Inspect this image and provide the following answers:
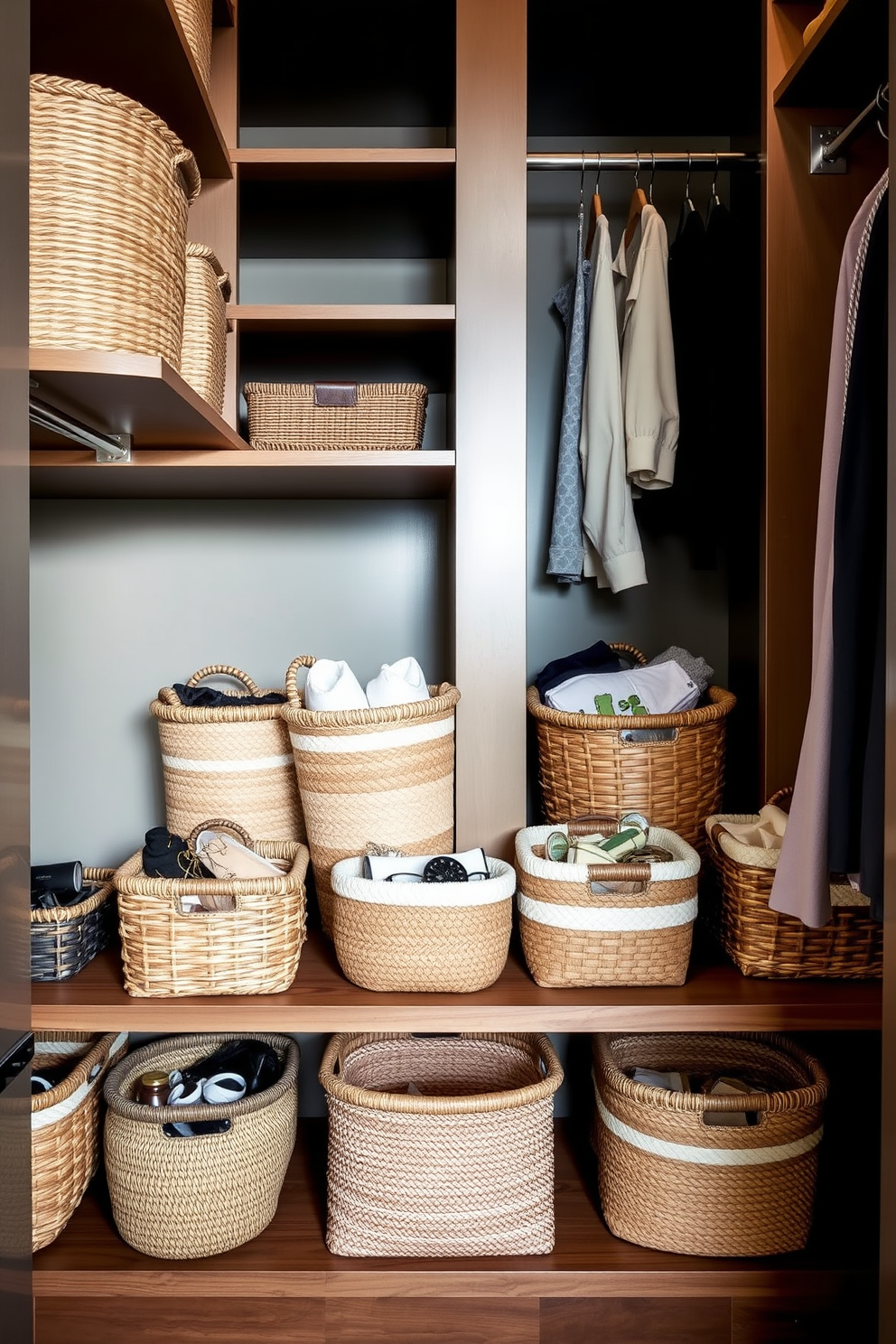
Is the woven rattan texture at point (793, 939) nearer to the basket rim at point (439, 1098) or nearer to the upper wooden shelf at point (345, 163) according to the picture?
the basket rim at point (439, 1098)

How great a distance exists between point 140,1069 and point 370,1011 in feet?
2.13

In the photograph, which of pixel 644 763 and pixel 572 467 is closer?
pixel 644 763

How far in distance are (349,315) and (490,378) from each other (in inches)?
11.3

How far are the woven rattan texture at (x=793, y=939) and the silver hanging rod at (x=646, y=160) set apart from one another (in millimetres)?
1334

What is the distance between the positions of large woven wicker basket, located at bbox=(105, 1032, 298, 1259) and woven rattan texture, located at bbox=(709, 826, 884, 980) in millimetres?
855

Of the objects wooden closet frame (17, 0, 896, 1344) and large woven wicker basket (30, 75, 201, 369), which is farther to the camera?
wooden closet frame (17, 0, 896, 1344)

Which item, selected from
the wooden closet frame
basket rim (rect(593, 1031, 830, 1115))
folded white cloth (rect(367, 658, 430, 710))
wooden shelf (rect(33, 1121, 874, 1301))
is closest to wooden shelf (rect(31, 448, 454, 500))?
the wooden closet frame

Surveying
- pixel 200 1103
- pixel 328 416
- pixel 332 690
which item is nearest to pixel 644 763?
pixel 332 690

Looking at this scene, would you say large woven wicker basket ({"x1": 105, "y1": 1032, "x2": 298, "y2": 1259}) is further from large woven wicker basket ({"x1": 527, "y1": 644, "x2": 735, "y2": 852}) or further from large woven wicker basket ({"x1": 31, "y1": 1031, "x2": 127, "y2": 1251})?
large woven wicker basket ({"x1": 527, "y1": 644, "x2": 735, "y2": 852})

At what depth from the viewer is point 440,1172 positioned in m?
1.55

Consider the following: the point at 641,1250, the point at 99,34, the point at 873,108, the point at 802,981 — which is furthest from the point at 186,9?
the point at 641,1250

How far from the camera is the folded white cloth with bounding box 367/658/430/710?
1695 millimetres

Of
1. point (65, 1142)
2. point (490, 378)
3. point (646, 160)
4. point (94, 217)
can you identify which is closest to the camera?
point (94, 217)

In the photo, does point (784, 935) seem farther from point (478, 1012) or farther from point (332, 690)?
point (332, 690)
